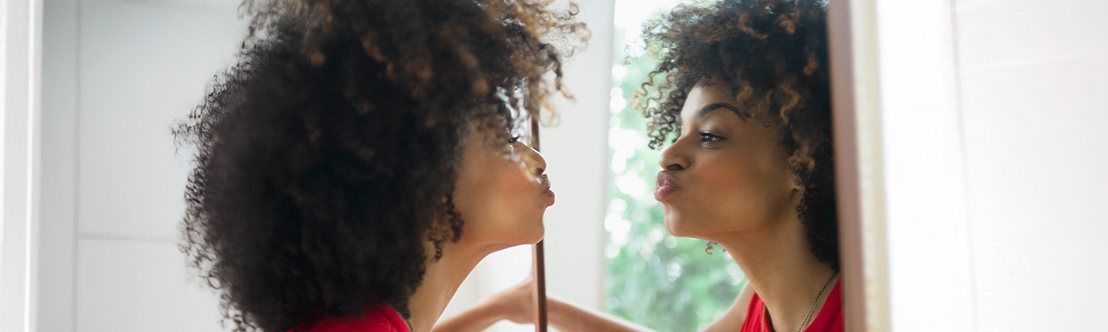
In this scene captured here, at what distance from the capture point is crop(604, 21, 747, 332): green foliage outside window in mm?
921

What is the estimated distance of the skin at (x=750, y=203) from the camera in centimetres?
82

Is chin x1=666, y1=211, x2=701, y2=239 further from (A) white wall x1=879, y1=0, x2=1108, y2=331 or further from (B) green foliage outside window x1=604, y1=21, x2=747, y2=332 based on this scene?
(A) white wall x1=879, y1=0, x2=1108, y2=331

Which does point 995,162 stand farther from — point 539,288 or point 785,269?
point 539,288

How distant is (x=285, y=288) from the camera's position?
2.46 ft

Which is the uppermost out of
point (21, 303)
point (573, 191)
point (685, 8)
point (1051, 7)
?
point (685, 8)

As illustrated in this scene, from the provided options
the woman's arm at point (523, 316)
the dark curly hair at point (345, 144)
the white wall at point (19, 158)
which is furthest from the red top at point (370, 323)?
the white wall at point (19, 158)

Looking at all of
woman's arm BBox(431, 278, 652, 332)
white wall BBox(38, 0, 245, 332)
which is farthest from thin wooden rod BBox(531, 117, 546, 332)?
white wall BBox(38, 0, 245, 332)

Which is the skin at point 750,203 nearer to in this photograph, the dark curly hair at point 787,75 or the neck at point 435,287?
the dark curly hair at point 787,75

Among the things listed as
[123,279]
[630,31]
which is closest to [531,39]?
[630,31]

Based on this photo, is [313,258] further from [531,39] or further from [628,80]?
[628,80]

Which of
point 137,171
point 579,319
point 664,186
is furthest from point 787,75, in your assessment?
point 137,171

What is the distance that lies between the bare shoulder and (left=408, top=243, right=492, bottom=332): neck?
0.33 meters

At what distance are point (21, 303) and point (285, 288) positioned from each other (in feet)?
1.33

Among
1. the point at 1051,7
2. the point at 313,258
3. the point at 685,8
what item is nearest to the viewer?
the point at 1051,7
